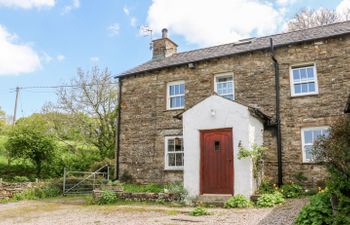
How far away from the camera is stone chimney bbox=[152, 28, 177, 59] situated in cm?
1980

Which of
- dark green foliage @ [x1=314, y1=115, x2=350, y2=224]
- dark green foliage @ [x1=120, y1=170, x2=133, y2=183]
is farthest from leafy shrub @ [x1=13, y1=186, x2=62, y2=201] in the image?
dark green foliage @ [x1=314, y1=115, x2=350, y2=224]

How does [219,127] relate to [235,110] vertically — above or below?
below

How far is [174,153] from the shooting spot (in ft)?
52.0

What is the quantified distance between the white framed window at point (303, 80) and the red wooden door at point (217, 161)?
3.87 meters

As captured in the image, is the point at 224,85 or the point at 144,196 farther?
the point at 224,85

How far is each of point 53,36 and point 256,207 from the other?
13.8m

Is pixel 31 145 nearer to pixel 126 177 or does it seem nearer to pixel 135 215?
pixel 126 177

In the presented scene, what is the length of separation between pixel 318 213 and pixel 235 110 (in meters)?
5.86

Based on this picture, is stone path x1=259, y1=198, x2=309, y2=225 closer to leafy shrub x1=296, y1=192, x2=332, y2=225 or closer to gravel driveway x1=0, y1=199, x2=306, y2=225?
gravel driveway x1=0, y1=199, x2=306, y2=225

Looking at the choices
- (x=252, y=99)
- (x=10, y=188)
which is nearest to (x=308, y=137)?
(x=252, y=99)

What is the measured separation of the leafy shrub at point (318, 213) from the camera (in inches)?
259

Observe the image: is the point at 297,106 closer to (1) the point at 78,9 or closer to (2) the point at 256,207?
(2) the point at 256,207

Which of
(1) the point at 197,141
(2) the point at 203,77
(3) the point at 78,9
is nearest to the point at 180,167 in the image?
(1) the point at 197,141

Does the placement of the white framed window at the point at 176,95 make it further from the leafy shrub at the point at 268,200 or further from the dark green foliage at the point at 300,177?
the leafy shrub at the point at 268,200
